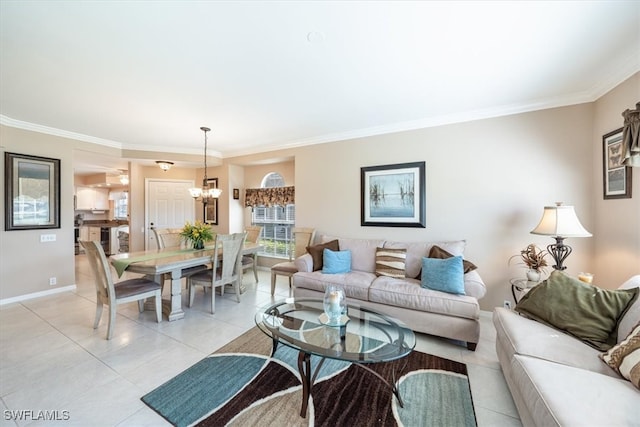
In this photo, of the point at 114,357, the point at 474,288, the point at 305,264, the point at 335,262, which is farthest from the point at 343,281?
the point at 114,357

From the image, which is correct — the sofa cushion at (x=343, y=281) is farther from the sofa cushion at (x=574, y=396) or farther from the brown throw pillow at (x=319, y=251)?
the sofa cushion at (x=574, y=396)

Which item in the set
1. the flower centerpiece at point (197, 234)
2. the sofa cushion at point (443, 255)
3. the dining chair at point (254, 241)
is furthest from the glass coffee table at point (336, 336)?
the dining chair at point (254, 241)

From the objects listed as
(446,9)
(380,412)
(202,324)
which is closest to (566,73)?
(446,9)

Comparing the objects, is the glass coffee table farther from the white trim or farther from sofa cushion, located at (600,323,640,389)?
the white trim

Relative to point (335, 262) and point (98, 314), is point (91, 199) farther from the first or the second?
point (335, 262)

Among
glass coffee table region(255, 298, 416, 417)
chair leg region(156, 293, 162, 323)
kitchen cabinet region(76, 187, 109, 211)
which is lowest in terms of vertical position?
chair leg region(156, 293, 162, 323)

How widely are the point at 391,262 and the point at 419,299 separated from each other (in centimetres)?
70

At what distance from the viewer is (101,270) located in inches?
100

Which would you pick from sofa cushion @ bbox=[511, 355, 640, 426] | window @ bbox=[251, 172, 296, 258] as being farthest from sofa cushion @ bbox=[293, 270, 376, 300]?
window @ bbox=[251, 172, 296, 258]

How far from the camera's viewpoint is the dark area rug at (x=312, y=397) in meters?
1.58

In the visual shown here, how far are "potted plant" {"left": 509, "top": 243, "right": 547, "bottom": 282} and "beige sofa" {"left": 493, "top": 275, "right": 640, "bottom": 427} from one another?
752mm

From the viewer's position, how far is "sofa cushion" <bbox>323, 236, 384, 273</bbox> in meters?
3.48

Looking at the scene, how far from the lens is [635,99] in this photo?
2.13 metres

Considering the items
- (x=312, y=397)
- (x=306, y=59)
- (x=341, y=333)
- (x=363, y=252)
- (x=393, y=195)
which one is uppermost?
(x=306, y=59)
